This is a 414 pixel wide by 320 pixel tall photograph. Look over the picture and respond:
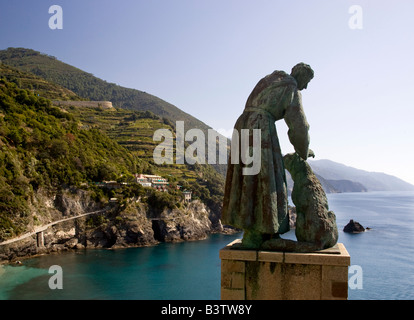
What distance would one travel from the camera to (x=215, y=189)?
75062mm

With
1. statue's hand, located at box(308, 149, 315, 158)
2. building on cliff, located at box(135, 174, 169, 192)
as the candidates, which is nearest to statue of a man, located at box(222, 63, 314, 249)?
statue's hand, located at box(308, 149, 315, 158)

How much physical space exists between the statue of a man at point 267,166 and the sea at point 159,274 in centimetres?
2934

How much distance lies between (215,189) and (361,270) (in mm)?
40395

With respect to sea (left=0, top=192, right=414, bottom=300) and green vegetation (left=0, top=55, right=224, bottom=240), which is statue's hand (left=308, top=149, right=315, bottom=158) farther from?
green vegetation (left=0, top=55, right=224, bottom=240)

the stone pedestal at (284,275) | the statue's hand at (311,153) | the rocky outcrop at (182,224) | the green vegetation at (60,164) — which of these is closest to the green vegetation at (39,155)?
the green vegetation at (60,164)

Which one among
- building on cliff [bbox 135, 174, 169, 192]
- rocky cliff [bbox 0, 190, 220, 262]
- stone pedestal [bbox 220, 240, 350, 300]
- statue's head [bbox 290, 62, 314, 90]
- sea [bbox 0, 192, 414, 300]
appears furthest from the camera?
building on cliff [bbox 135, 174, 169, 192]

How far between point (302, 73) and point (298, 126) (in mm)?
744

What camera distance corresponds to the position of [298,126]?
4.34m

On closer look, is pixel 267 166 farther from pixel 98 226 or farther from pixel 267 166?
pixel 98 226

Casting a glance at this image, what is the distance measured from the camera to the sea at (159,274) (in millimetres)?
32469

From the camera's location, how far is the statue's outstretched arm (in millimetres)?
4336

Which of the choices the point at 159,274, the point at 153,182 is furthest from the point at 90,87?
the point at 159,274
